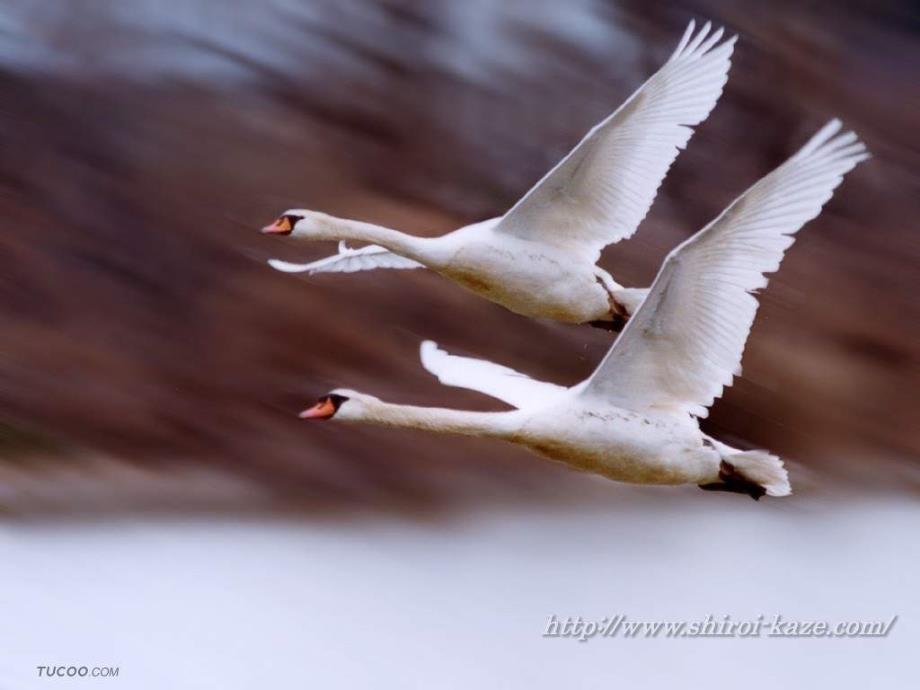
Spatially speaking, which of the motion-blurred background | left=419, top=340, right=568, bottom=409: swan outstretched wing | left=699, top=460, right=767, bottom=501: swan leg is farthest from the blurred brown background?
left=699, top=460, right=767, bottom=501: swan leg

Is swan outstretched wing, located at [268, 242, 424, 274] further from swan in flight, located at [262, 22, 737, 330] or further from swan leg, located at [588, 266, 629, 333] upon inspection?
swan leg, located at [588, 266, 629, 333]

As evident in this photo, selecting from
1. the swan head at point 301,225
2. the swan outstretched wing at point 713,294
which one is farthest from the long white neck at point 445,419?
the swan head at point 301,225

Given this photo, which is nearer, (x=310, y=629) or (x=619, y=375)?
(x=619, y=375)

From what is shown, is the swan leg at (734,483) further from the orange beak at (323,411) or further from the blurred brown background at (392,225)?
the orange beak at (323,411)

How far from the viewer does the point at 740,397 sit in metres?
2.75

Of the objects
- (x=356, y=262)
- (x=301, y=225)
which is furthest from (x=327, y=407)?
(x=356, y=262)

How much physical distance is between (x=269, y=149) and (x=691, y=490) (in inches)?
40.1

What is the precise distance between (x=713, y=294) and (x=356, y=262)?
806mm

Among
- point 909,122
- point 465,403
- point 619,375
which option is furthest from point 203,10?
point 909,122

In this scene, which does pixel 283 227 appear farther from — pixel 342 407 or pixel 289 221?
pixel 342 407

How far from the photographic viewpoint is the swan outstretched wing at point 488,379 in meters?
2.36

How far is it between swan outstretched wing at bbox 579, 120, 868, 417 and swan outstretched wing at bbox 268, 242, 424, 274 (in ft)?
1.93

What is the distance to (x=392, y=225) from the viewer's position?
2.80m

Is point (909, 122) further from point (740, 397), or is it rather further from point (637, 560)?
point (637, 560)
